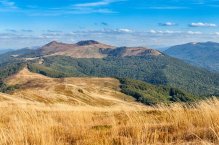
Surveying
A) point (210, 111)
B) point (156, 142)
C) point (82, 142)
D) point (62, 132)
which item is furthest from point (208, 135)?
point (62, 132)

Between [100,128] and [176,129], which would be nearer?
[176,129]

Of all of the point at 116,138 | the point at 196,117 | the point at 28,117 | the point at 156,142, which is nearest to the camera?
the point at 156,142

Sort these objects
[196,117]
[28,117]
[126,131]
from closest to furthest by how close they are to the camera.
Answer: [126,131] → [196,117] → [28,117]

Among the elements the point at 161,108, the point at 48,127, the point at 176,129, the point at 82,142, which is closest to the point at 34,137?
the point at 82,142

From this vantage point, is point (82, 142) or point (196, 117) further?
point (196, 117)

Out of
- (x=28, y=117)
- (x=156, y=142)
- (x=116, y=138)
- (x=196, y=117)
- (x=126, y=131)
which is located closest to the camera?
(x=156, y=142)

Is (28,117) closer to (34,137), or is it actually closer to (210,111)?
(34,137)

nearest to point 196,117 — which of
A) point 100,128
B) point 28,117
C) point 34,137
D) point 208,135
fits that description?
point 208,135

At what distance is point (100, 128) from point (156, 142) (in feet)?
10.9

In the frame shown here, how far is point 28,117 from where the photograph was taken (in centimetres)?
1436

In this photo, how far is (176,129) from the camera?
1140cm

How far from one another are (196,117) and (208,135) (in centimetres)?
243

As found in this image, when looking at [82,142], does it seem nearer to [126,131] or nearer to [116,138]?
[116,138]

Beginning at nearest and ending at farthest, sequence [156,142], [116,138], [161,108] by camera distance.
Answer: [156,142], [116,138], [161,108]
